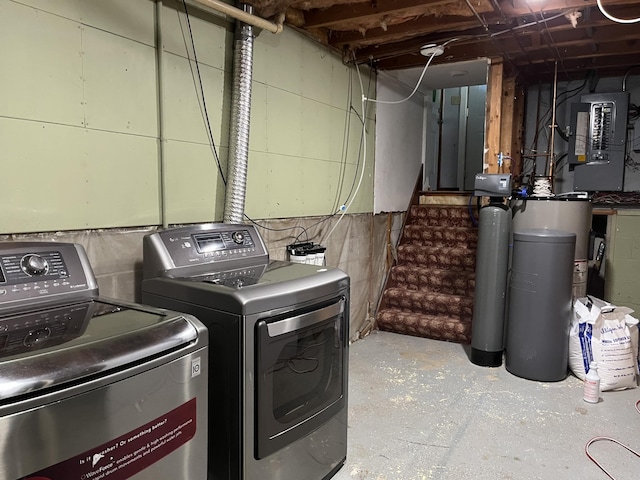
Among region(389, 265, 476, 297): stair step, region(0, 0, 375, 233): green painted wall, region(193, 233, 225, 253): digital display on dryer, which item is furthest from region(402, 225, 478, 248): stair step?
region(193, 233, 225, 253): digital display on dryer

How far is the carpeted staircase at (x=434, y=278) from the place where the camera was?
420cm

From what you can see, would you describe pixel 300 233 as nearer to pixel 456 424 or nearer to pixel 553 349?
pixel 456 424

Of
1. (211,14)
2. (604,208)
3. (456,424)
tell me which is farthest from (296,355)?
(604,208)

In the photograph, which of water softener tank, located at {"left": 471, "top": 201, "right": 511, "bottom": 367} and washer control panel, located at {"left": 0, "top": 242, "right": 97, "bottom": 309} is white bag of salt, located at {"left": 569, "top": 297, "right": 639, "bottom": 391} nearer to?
water softener tank, located at {"left": 471, "top": 201, "right": 511, "bottom": 367}

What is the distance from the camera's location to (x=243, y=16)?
2.37m

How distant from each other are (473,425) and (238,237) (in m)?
1.72

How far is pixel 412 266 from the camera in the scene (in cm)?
478

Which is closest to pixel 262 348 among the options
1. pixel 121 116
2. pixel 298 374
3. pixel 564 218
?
pixel 298 374

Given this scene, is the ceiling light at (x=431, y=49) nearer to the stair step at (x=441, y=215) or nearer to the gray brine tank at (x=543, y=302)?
the gray brine tank at (x=543, y=302)

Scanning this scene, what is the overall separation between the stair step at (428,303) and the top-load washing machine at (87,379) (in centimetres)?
326

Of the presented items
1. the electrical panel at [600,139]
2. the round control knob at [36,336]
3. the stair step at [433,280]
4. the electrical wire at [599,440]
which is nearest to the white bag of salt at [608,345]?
the electrical wire at [599,440]

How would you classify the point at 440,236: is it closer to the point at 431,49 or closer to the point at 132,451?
the point at 431,49

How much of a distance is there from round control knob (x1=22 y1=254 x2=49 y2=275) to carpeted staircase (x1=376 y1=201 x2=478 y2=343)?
11.2 feet

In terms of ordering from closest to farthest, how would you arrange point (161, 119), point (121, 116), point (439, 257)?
point (121, 116) → point (161, 119) → point (439, 257)
